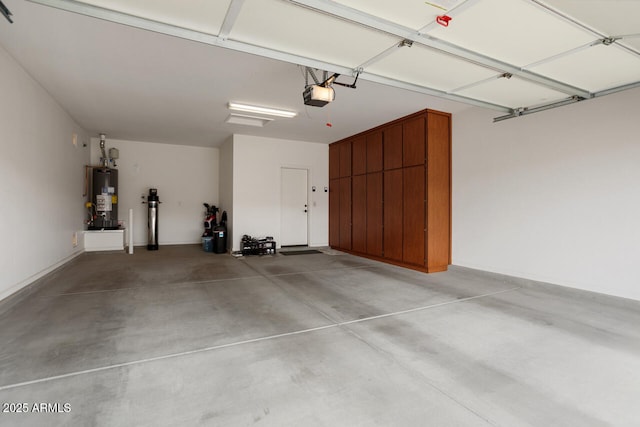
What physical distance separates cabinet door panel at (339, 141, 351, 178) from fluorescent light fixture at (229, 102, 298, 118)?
237 cm

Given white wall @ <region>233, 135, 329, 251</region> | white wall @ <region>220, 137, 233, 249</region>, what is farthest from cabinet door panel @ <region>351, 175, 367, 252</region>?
white wall @ <region>220, 137, 233, 249</region>

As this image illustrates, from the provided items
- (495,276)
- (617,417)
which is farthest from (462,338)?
(495,276)

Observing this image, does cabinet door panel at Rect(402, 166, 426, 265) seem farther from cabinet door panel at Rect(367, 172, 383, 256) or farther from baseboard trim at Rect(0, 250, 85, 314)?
baseboard trim at Rect(0, 250, 85, 314)

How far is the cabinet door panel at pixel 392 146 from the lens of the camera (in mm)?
6168

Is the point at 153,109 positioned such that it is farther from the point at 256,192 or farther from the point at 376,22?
the point at 376,22

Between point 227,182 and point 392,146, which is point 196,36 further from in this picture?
point 227,182

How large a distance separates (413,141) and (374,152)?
122cm

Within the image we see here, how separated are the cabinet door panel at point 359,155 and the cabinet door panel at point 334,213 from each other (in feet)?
2.94

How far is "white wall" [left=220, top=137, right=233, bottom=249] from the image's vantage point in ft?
25.1

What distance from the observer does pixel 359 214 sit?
293 inches

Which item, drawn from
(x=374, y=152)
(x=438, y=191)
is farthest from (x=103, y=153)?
(x=438, y=191)

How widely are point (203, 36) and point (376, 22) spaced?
1.41m

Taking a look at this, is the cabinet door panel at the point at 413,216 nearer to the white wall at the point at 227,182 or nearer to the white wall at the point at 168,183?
the white wall at the point at 227,182

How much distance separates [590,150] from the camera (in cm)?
398
